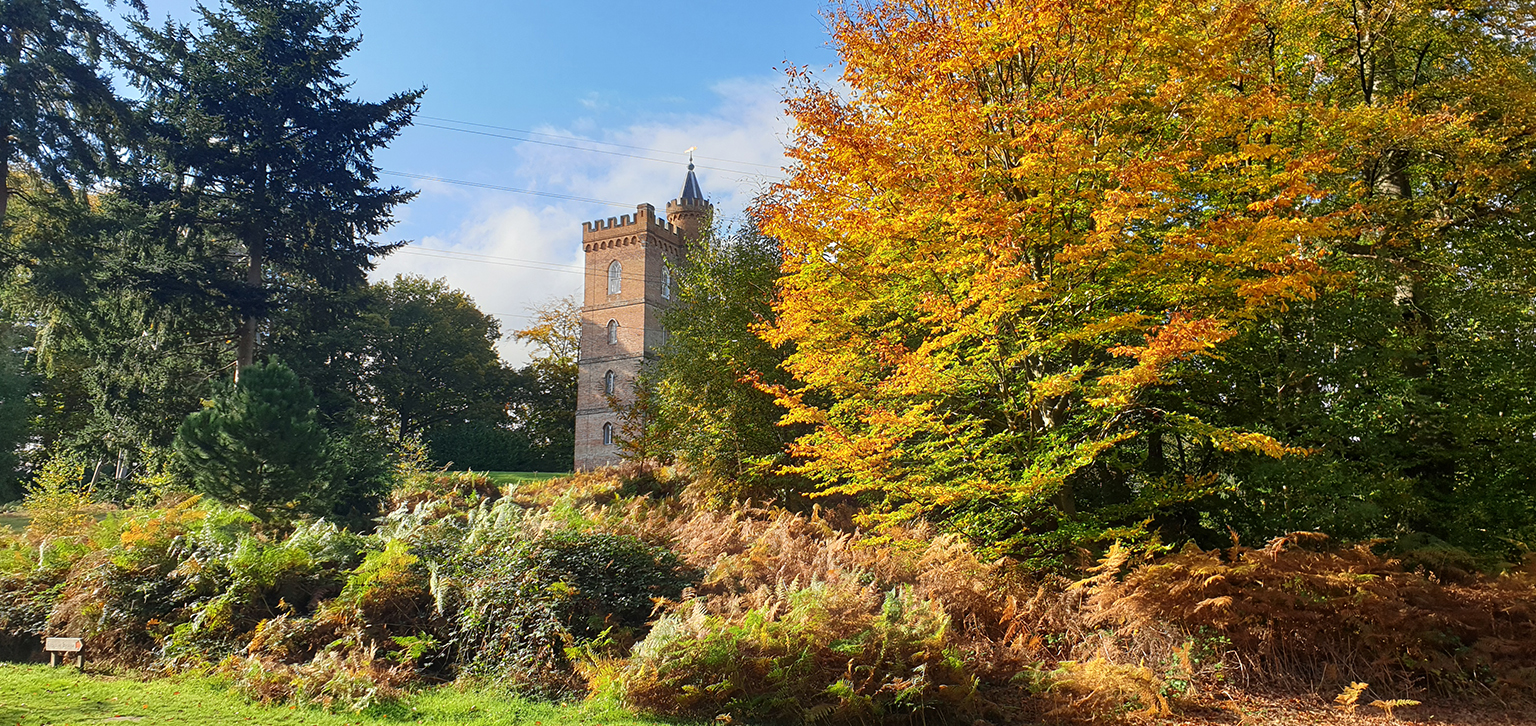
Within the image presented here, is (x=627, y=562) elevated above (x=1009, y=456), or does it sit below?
below

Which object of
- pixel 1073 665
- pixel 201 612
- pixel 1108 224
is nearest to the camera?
pixel 1073 665

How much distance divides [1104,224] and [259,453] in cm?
1512

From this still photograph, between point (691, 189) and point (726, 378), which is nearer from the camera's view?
point (726, 378)

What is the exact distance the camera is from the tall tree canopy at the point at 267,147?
79.0 ft

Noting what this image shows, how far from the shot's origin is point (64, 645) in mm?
8867

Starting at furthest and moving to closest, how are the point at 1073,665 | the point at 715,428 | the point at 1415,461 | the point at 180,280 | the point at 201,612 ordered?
the point at 180,280 < the point at 715,428 < the point at 1415,461 < the point at 201,612 < the point at 1073,665

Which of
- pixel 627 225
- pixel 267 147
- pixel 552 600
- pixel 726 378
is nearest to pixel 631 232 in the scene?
pixel 627 225

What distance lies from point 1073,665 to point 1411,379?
564 centimetres

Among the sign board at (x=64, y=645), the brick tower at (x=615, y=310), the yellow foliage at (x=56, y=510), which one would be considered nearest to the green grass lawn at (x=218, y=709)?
the sign board at (x=64, y=645)

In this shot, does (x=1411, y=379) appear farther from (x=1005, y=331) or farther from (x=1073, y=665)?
(x=1073, y=665)

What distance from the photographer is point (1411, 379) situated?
9.82m

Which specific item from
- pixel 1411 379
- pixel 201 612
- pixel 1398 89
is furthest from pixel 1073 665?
pixel 1398 89

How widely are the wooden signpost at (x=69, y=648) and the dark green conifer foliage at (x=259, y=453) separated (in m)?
6.33

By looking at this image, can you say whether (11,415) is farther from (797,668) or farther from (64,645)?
(797,668)
